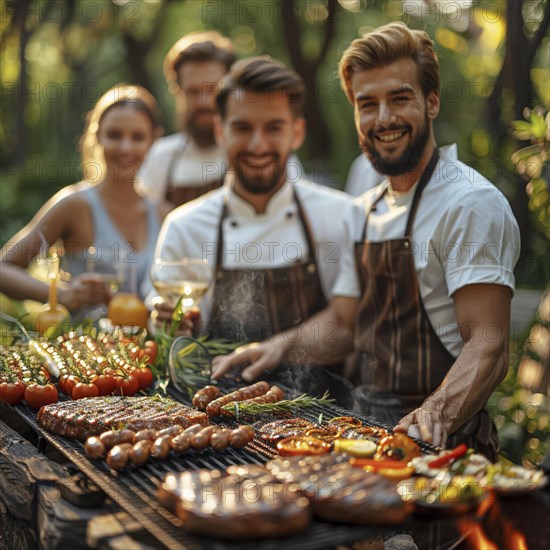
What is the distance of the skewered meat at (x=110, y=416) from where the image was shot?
339 cm

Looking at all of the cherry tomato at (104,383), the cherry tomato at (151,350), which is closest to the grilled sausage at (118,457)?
the cherry tomato at (104,383)

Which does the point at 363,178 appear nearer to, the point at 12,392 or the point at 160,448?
the point at 12,392

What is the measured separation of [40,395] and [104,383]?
1.07 ft

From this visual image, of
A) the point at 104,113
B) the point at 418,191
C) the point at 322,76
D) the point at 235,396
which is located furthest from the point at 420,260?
the point at 322,76

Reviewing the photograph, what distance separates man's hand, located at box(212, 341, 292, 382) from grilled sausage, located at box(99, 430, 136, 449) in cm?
121

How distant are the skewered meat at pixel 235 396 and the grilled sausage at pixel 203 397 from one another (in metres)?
0.06

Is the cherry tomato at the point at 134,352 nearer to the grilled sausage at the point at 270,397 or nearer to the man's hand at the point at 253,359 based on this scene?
the man's hand at the point at 253,359

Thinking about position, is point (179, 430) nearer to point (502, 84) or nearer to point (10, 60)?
point (502, 84)

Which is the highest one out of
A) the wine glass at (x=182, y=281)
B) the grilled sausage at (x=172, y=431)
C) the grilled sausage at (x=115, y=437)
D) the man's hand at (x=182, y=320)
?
the wine glass at (x=182, y=281)

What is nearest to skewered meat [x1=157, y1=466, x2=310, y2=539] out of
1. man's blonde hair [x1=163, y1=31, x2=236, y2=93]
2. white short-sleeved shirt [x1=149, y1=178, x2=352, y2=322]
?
white short-sleeved shirt [x1=149, y1=178, x2=352, y2=322]

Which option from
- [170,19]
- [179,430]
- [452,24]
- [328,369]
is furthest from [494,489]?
[170,19]

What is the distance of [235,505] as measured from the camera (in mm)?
2469

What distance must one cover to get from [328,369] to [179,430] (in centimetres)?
197

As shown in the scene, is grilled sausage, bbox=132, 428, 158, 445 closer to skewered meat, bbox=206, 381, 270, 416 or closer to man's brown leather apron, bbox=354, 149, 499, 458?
skewered meat, bbox=206, 381, 270, 416
